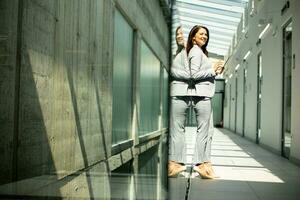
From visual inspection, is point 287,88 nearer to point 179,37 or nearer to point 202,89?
point 202,89

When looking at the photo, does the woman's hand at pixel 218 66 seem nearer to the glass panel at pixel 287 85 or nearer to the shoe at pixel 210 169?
the shoe at pixel 210 169

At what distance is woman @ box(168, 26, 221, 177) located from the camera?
2.10 meters

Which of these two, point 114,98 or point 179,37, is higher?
point 179,37

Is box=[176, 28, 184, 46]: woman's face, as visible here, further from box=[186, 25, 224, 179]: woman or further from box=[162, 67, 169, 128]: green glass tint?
box=[186, 25, 224, 179]: woman

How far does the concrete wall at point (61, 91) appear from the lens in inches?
94.0

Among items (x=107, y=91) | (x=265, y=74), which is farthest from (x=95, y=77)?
(x=265, y=74)

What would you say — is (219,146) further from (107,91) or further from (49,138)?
(49,138)

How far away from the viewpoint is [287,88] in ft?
20.9

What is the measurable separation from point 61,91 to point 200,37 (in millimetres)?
1059

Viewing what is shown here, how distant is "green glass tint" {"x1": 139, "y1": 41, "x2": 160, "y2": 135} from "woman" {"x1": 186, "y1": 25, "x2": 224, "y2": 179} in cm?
25

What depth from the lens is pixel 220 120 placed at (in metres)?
3.74

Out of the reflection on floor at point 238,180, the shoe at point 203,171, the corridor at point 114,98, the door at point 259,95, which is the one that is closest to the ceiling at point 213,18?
the corridor at point 114,98

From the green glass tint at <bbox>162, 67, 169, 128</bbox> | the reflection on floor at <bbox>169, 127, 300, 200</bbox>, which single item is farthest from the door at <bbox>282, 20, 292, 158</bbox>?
the green glass tint at <bbox>162, 67, 169, 128</bbox>

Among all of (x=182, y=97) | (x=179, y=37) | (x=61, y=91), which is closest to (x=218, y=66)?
(x=182, y=97)
